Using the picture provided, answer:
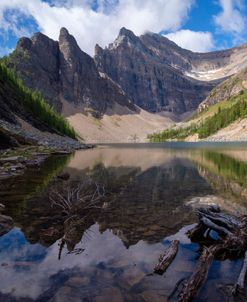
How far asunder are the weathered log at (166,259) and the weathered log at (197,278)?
129 cm

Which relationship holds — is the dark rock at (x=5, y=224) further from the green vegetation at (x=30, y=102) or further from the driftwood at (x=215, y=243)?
the green vegetation at (x=30, y=102)

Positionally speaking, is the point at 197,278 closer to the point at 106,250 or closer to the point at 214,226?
the point at 214,226

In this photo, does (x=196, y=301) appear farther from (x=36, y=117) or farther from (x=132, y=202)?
(x=36, y=117)

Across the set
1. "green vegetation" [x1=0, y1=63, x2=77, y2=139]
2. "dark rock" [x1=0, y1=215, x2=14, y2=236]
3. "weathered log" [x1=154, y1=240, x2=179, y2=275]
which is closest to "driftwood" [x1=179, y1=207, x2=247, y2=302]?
"weathered log" [x1=154, y1=240, x2=179, y2=275]

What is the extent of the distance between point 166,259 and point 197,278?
1.91m

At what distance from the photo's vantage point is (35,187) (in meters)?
26.8

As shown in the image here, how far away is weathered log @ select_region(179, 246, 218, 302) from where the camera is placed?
8.75 meters

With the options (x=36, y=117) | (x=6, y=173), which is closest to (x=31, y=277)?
(x=6, y=173)

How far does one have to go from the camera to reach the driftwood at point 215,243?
9.23 metres

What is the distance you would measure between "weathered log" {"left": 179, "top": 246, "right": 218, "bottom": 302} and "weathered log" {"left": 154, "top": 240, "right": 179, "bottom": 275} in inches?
50.8

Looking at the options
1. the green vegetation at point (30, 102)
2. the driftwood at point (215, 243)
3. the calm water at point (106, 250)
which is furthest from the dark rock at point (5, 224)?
the green vegetation at point (30, 102)

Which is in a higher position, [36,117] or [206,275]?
[36,117]

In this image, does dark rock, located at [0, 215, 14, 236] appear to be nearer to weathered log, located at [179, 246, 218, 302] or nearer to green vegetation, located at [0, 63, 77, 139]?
weathered log, located at [179, 246, 218, 302]

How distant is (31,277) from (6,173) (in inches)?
962
